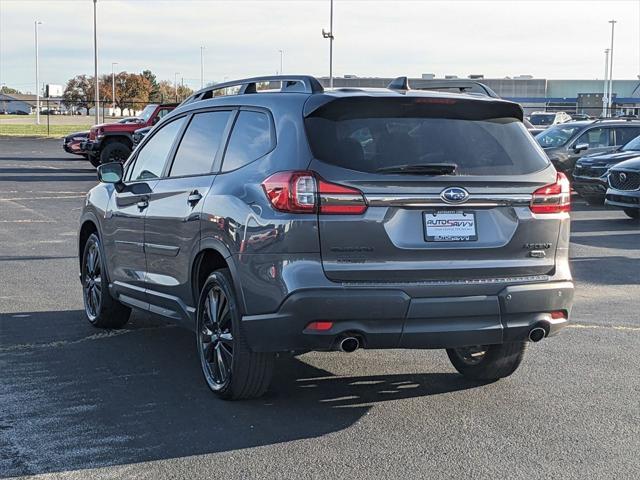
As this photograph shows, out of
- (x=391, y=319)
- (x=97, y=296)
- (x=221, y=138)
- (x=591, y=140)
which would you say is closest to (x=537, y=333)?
(x=391, y=319)

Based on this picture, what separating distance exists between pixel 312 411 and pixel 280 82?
208cm

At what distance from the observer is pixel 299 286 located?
200 inches

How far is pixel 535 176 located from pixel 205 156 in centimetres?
214

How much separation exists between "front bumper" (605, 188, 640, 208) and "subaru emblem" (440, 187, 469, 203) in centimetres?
1250

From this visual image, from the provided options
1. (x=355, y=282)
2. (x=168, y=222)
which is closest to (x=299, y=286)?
(x=355, y=282)

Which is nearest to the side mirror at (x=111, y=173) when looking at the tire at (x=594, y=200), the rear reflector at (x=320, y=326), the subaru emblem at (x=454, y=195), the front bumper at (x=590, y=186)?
the rear reflector at (x=320, y=326)

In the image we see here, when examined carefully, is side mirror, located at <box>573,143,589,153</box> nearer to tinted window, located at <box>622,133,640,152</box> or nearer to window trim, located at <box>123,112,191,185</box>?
tinted window, located at <box>622,133,640,152</box>

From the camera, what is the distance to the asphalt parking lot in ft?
15.4

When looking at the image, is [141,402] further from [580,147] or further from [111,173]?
[580,147]

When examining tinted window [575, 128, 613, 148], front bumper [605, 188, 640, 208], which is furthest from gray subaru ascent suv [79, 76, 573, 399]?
tinted window [575, 128, 613, 148]

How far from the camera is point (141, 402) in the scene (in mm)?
5742

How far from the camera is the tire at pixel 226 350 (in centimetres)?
552

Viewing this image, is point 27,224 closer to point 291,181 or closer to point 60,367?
point 60,367

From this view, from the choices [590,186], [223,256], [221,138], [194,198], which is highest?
[221,138]
